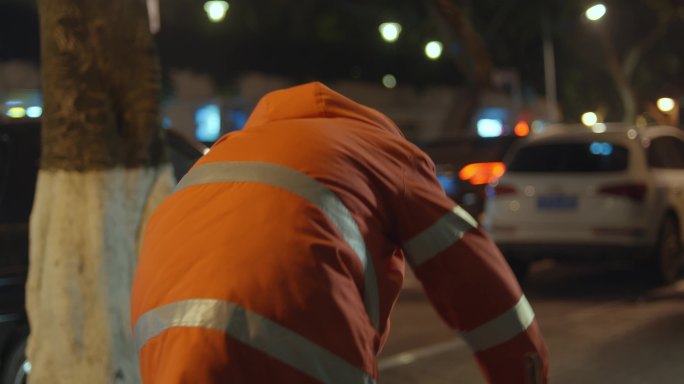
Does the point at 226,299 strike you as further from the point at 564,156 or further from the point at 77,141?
the point at 564,156

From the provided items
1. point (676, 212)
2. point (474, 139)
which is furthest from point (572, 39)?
point (676, 212)

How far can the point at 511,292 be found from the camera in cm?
193

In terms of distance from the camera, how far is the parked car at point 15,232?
5.64 m

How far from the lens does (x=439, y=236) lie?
6.25ft

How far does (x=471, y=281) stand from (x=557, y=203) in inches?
362

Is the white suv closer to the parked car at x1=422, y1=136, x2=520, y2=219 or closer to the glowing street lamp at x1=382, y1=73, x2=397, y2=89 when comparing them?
the parked car at x1=422, y1=136, x2=520, y2=219

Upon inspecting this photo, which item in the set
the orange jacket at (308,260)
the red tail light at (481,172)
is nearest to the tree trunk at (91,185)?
the orange jacket at (308,260)

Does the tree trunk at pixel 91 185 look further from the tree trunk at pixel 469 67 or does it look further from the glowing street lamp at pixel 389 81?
the glowing street lamp at pixel 389 81

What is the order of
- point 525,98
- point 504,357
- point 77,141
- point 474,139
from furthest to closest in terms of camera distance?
point 525,98
point 474,139
point 77,141
point 504,357

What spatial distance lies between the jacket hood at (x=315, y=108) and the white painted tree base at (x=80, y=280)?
2.80m

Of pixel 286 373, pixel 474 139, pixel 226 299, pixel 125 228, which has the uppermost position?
pixel 474 139

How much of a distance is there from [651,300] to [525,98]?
36002mm

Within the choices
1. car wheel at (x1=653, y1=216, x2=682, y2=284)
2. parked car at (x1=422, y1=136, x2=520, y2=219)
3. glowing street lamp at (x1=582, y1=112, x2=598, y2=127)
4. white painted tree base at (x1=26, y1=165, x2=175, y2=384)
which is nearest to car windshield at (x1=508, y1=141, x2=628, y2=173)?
car wheel at (x1=653, y1=216, x2=682, y2=284)

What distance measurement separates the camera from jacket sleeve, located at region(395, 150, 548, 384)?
6.22 feet
